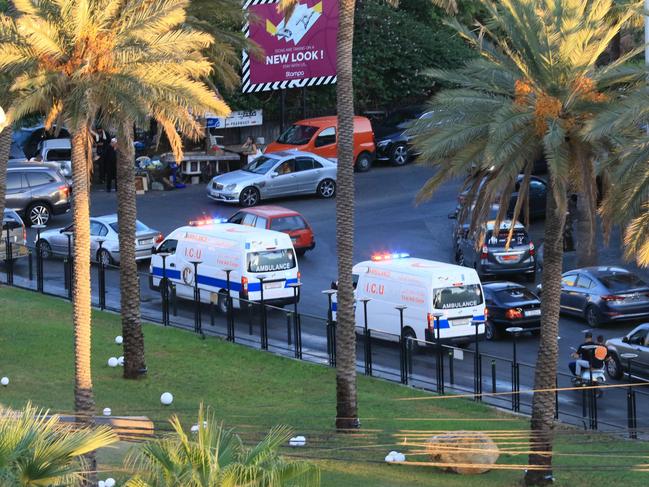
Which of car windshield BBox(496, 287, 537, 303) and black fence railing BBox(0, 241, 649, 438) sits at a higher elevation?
car windshield BBox(496, 287, 537, 303)

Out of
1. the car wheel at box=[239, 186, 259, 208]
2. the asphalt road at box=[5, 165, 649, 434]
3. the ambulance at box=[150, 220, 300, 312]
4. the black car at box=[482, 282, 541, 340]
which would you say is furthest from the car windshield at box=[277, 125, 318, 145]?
the black car at box=[482, 282, 541, 340]

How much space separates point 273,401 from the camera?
23.9 m

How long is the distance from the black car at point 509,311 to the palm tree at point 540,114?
29.5 feet

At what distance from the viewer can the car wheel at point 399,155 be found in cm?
4959

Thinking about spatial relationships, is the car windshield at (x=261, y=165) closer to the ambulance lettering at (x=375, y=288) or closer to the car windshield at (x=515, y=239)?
the car windshield at (x=515, y=239)

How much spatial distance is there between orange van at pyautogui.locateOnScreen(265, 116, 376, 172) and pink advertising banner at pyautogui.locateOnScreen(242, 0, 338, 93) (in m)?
2.51

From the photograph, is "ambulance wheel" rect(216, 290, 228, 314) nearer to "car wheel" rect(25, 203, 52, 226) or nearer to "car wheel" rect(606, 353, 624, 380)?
"car wheel" rect(606, 353, 624, 380)

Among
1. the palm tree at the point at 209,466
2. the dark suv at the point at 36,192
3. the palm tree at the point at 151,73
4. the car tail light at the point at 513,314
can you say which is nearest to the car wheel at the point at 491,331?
the car tail light at the point at 513,314

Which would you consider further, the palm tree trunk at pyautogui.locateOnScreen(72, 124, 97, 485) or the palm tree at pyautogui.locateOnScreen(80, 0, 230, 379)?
the palm tree trunk at pyautogui.locateOnScreen(72, 124, 97, 485)

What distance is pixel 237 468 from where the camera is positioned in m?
11.8

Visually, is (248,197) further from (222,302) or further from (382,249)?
(222,302)

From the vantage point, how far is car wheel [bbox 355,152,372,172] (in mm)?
48219

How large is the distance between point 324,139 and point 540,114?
1108 inches

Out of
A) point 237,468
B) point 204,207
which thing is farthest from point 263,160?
point 237,468
